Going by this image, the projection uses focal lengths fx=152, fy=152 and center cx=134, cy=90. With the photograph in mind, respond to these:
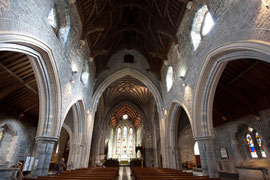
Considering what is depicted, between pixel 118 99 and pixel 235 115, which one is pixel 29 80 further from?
pixel 118 99

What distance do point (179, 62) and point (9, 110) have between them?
10726 mm

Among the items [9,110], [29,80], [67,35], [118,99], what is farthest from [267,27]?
[118,99]

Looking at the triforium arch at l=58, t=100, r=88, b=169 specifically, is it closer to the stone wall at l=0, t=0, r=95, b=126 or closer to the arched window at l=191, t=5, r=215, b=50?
the stone wall at l=0, t=0, r=95, b=126

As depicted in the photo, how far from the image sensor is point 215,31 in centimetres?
562

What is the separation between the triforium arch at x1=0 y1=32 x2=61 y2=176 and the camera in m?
5.58

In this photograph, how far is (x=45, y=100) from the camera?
21.2ft

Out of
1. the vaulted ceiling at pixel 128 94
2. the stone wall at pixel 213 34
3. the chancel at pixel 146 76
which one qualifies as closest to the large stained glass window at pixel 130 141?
the vaulted ceiling at pixel 128 94

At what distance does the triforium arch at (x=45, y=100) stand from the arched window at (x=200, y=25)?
6.59 m

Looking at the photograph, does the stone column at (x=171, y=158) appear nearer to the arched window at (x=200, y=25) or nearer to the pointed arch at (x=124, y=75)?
the pointed arch at (x=124, y=75)

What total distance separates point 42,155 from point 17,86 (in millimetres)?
4006

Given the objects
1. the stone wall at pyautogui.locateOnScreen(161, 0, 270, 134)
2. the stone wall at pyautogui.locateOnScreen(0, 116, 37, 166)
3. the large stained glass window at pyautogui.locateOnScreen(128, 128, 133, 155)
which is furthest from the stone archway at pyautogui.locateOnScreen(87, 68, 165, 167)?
the large stained glass window at pyautogui.locateOnScreen(128, 128, 133, 155)

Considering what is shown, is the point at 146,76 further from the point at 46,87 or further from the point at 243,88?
the point at 46,87

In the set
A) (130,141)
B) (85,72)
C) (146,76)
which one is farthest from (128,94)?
(130,141)

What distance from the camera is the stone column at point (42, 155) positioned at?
5.77m
